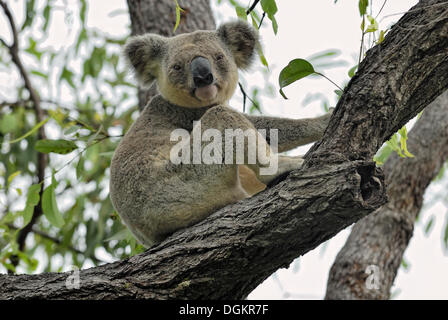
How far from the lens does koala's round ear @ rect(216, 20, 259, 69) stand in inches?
155

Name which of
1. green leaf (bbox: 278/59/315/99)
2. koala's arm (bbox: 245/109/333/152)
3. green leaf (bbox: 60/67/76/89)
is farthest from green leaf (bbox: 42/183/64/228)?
green leaf (bbox: 60/67/76/89)

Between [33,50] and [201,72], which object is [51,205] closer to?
[201,72]

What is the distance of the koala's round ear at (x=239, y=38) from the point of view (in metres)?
3.93

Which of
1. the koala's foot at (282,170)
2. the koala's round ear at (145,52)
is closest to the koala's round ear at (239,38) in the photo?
the koala's round ear at (145,52)

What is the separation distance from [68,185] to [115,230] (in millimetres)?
1719

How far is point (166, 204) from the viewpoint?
3.13m

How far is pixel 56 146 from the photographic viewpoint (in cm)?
368

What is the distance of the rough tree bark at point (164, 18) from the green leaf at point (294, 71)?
2.16 meters

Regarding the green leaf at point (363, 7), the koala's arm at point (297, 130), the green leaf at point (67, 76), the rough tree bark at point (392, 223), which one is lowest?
the rough tree bark at point (392, 223)

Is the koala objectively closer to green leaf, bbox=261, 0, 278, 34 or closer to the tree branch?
green leaf, bbox=261, 0, 278, 34

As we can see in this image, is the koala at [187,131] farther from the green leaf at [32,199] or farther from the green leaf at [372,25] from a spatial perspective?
the green leaf at [372,25]

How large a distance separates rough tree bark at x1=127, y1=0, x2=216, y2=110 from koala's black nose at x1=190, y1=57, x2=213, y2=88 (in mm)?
1282

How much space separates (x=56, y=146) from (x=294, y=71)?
181cm
